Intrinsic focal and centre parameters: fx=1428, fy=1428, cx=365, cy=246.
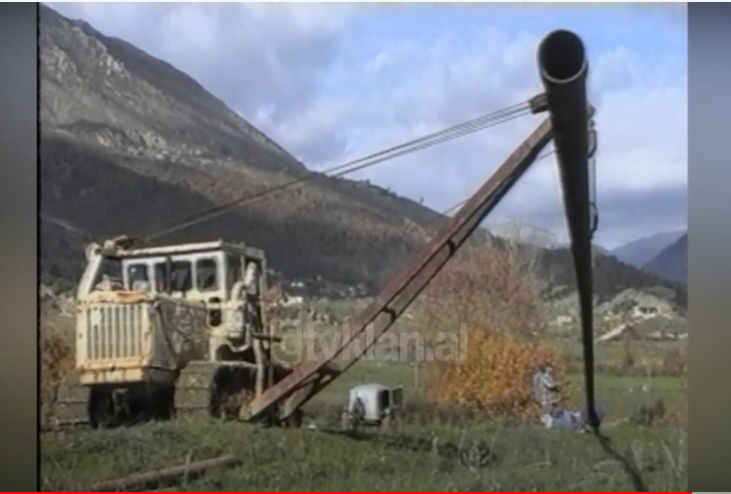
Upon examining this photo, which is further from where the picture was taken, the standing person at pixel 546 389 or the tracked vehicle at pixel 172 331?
the standing person at pixel 546 389

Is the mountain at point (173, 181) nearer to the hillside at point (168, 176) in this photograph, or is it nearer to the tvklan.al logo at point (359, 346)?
the hillside at point (168, 176)

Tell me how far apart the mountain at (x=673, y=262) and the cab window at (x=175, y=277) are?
5.78 feet

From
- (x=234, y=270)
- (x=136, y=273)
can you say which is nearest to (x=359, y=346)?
(x=234, y=270)

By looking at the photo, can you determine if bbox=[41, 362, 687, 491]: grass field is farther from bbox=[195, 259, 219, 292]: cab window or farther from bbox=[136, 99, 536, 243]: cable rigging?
bbox=[136, 99, 536, 243]: cable rigging

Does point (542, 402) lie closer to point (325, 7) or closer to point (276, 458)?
point (276, 458)

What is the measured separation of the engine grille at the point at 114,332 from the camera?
5.41 metres

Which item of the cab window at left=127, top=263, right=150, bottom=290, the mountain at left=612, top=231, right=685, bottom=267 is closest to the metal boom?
the mountain at left=612, top=231, right=685, bottom=267

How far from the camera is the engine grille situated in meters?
5.41

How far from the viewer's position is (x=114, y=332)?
5.43 m

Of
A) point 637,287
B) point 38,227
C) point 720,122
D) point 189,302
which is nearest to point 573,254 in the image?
point 637,287

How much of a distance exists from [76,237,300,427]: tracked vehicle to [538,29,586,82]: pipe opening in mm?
1309

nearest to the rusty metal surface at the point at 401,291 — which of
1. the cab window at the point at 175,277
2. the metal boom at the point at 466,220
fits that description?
the metal boom at the point at 466,220

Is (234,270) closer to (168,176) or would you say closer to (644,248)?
(168,176)

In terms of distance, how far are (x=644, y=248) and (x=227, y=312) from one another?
5.32 ft
